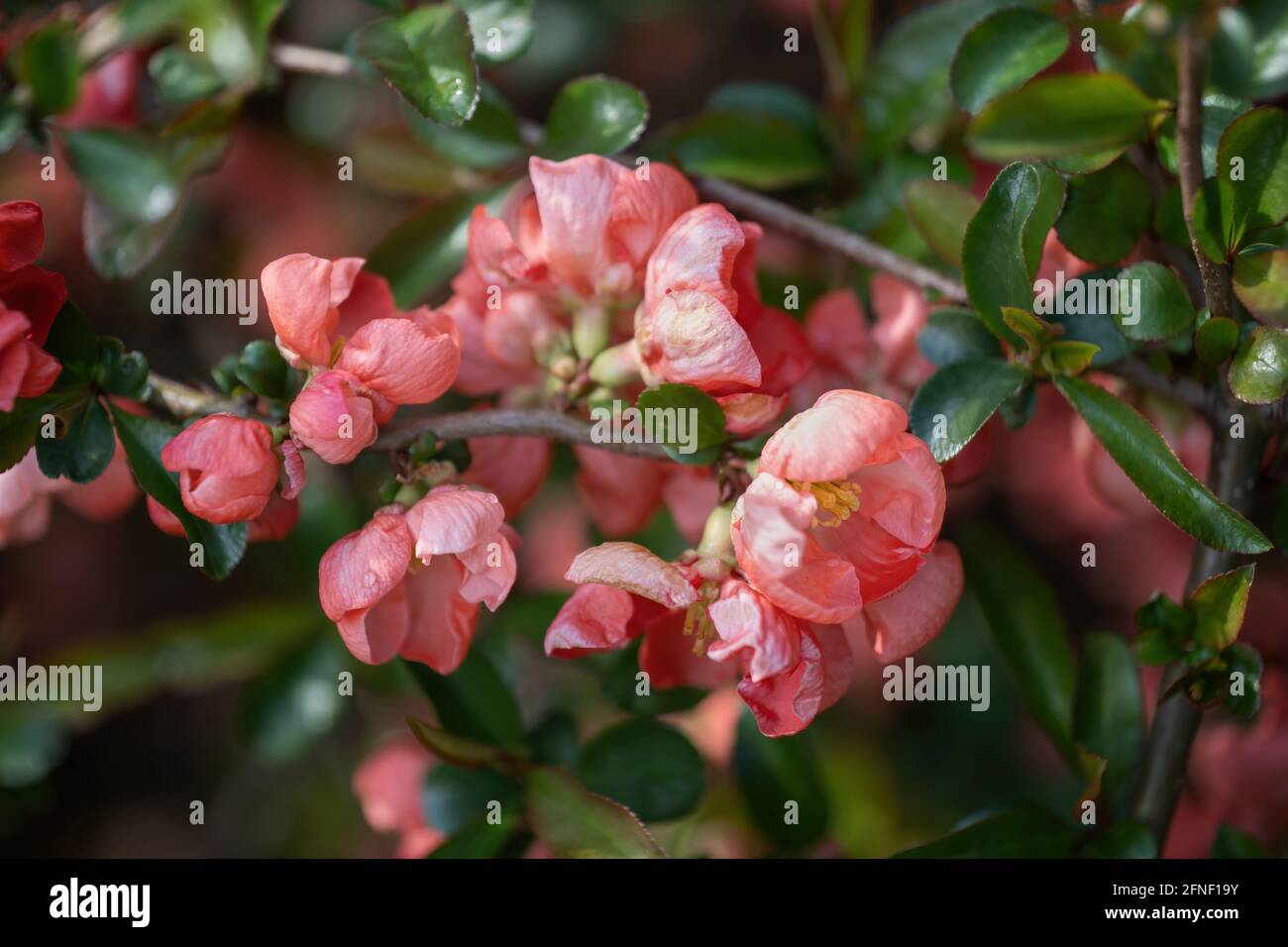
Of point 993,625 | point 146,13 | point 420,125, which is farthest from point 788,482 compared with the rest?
point 146,13

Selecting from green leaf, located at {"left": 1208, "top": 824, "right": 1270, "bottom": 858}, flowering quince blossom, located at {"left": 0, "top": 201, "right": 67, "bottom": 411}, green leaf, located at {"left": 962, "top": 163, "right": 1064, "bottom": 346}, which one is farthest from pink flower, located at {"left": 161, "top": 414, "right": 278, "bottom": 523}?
green leaf, located at {"left": 1208, "top": 824, "right": 1270, "bottom": 858}

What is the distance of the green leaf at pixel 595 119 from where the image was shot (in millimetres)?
1053

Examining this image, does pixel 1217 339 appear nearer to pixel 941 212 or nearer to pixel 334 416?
pixel 941 212

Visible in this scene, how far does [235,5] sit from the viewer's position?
1.21 meters

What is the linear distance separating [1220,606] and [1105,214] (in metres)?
0.34

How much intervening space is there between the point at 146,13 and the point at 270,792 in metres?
1.34

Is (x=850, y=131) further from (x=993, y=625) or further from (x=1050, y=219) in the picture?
(x=993, y=625)

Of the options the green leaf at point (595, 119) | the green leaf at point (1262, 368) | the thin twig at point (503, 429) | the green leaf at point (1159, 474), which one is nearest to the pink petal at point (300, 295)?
the thin twig at point (503, 429)

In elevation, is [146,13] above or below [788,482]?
above

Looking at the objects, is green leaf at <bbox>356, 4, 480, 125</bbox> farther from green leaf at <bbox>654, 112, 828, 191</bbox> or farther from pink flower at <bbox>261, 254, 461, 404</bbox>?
green leaf at <bbox>654, 112, 828, 191</bbox>

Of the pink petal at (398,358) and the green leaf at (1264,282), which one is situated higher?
the green leaf at (1264,282)

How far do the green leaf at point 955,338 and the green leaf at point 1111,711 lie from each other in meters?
0.35

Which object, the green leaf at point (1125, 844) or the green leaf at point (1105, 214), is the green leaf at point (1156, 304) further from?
the green leaf at point (1125, 844)
